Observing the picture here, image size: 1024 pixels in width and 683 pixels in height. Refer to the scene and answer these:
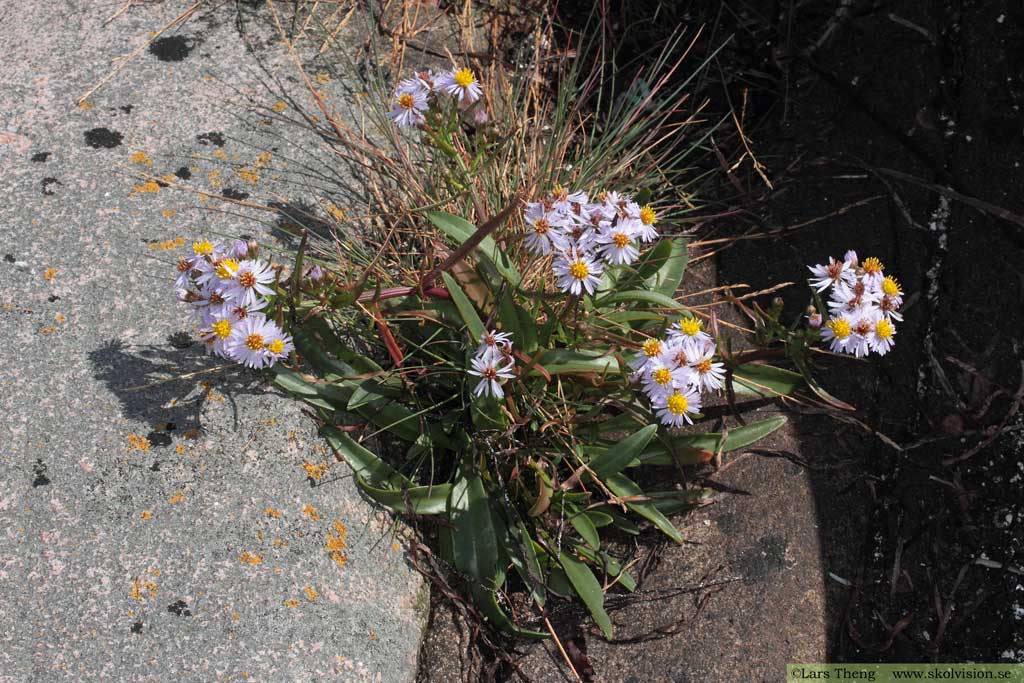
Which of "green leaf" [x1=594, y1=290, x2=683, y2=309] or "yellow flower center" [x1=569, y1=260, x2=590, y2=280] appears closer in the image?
"yellow flower center" [x1=569, y1=260, x2=590, y2=280]

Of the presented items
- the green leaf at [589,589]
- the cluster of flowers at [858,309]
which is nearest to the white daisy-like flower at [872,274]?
the cluster of flowers at [858,309]

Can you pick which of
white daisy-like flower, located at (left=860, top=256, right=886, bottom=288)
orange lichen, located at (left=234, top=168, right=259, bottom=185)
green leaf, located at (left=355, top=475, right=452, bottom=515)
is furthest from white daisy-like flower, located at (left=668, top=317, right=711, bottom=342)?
orange lichen, located at (left=234, top=168, right=259, bottom=185)

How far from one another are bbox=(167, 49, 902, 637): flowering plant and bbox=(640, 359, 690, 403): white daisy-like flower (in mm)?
64

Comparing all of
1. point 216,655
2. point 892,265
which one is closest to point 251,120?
point 216,655

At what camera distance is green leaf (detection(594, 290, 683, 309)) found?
6.17 feet

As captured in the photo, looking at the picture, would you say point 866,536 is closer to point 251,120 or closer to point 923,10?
point 923,10

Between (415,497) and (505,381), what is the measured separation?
344 millimetres

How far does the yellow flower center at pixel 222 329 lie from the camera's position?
4.95ft

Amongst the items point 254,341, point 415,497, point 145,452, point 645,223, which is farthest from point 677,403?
point 145,452

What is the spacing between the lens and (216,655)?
1.56 m

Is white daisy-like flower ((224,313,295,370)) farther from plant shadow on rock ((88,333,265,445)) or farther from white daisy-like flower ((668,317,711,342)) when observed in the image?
white daisy-like flower ((668,317,711,342))

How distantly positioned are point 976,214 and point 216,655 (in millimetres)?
2047

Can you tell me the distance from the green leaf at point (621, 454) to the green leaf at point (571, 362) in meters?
0.16

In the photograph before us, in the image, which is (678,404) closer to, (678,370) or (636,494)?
(678,370)
